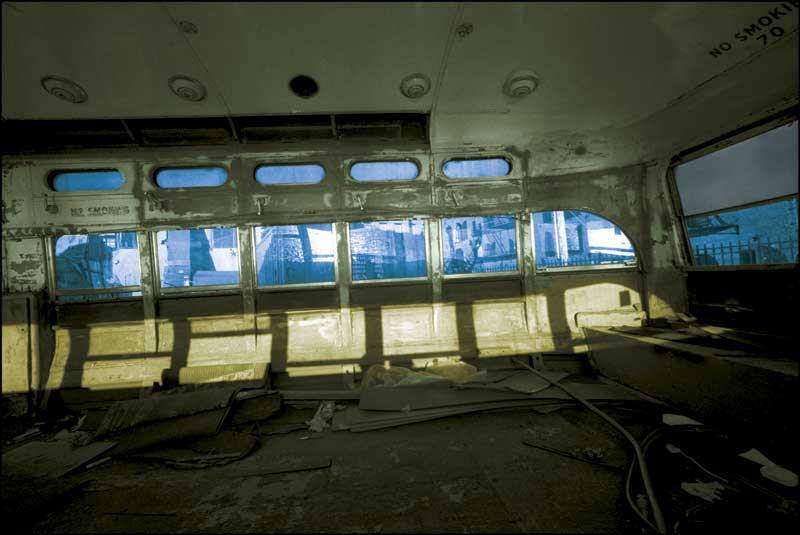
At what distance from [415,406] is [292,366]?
1536 millimetres

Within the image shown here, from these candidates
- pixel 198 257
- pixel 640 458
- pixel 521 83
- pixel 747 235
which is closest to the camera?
pixel 640 458

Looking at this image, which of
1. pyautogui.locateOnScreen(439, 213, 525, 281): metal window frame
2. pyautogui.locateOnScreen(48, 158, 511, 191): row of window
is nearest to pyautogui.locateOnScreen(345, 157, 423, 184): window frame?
pyautogui.locateOnScreen(48, 158, 511, 191): row of window

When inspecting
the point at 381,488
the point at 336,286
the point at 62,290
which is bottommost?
the point at 381,488

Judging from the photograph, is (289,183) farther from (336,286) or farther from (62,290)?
(62,290)

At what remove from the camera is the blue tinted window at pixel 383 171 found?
4.06 metres

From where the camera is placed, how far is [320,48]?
258cm

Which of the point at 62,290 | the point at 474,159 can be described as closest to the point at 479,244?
the point at 474,159

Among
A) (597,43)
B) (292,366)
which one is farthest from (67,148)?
(597,43)

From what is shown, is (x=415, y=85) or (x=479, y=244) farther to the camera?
(x=479, y=244)

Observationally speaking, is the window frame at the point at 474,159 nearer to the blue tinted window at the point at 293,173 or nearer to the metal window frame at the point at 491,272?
the metal window frame at the point at 491,272

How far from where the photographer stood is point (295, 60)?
8.84ft

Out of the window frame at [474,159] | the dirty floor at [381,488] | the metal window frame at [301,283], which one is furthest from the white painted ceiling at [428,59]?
the dirty floor at [381,488]

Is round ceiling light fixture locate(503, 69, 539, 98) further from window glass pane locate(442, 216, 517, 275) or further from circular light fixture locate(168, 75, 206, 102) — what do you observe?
circular light fixture locate(168, 75, 206, 102)

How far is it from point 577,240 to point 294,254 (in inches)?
134
